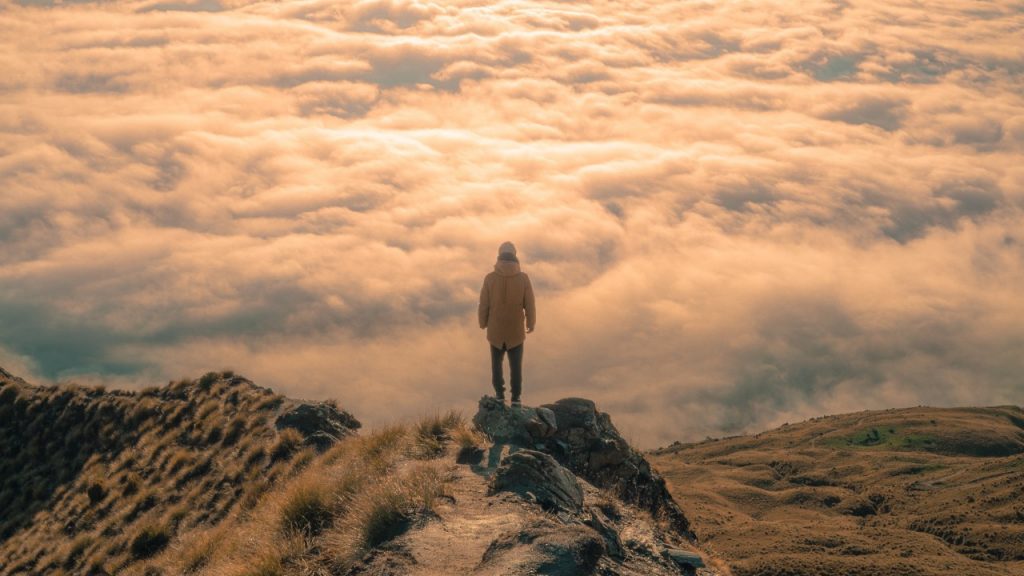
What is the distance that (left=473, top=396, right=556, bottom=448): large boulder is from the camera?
1755 cm

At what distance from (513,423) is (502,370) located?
4.38 ft

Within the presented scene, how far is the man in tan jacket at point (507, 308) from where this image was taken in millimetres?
18156

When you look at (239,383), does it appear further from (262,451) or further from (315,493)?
(315,493)

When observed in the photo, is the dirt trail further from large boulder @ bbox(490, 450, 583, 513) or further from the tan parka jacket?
the tan parka jacket

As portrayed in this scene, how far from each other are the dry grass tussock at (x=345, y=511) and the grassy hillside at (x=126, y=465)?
14.7 feet

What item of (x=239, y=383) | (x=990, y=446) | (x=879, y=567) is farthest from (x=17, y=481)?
(x=990, y=446)

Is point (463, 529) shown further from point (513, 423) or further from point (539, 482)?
point (513, 423)

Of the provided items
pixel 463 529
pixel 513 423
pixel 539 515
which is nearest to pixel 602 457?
pixel 513 423

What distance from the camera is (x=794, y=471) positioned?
118750mm

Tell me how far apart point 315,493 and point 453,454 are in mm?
2895

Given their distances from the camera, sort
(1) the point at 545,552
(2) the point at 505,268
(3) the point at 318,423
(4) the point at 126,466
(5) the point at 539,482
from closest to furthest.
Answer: (1) the point at 545,552
(5) the point at 539,482
(2) the point at 505,268
(3) the point at 318,423
(4) the point at 126,466

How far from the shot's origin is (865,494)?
9762 centimetres

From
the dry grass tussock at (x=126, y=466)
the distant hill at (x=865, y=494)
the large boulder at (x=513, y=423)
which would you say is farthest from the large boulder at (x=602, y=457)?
the dry grass tussock at (x=126, y=466)

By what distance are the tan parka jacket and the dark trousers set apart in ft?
0.74
